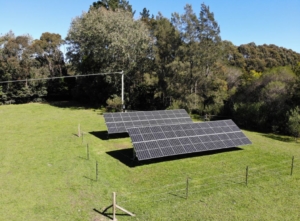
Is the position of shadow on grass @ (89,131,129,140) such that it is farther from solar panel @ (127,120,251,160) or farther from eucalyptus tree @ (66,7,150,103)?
eucalyptus tree @ (66,7,150,103)

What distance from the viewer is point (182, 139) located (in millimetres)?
16875

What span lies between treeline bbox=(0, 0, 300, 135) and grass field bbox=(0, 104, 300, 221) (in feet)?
28.4

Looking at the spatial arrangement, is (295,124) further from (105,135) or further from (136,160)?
(105,135)

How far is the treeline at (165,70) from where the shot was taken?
90.7ft

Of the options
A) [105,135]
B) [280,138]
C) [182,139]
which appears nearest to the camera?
[182,139]

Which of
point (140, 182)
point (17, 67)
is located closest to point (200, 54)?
point (140, 182)

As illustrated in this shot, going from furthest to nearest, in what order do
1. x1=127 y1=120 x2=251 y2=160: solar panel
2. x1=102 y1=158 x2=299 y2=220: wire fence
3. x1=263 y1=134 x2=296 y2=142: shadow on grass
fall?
x1=263 y1=134 x2=296 y2=142: shadow on grass, x1=127 y1=120 x2=251 y2=160: solar panel, x1=102 y1=158 x2=299 y2=220: wire fence

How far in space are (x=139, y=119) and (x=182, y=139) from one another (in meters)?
6.54

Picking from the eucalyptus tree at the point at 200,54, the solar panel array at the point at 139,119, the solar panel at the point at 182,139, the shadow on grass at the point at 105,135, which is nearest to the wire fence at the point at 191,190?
the solar panel at the point at 182,139

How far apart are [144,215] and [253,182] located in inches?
246

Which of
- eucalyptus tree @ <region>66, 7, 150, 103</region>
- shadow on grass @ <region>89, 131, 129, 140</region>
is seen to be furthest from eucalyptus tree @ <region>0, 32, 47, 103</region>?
shadow on grass @ <region>89, 131, 129, 140</region>

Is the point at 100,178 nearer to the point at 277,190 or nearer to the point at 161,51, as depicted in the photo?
the point at 277,190

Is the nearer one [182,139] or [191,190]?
[191,190]

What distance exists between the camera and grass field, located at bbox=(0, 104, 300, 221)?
10172mm
